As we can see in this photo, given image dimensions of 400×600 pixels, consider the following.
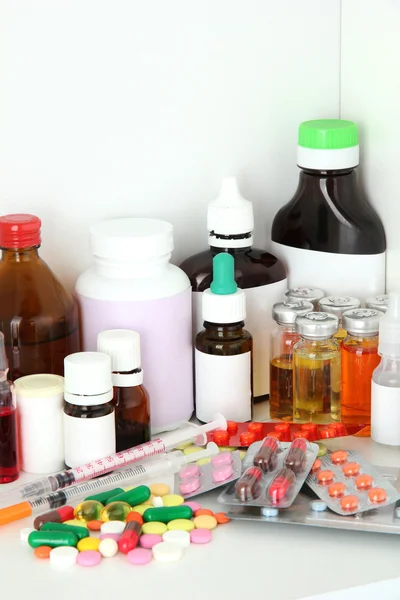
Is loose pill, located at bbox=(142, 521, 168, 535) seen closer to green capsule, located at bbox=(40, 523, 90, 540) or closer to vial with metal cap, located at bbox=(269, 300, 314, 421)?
green capsule, located at bbox=(40, 523, 90, 540)

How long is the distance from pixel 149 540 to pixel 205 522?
53 mm

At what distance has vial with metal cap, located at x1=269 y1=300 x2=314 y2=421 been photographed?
1042 mm

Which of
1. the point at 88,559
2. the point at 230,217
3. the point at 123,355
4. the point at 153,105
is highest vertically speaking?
the point at 153,105

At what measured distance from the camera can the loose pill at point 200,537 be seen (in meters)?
0.81

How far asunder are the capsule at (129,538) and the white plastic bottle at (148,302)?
214 millimetres

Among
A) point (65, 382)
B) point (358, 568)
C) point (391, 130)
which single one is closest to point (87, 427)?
point (65, 382)

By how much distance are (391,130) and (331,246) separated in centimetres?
13

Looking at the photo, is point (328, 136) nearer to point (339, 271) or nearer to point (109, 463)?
point (339, 271)

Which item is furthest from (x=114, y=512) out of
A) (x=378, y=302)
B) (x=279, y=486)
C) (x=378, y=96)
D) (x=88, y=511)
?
(x=378, y=96)

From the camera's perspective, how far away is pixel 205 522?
2.72ft

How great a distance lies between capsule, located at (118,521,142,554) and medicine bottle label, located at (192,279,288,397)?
0.30 m

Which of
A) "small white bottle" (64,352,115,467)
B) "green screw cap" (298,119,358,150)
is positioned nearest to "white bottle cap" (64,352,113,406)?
"small white bottle" (64,352,115,467)

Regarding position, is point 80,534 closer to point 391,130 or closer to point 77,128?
point 77,128

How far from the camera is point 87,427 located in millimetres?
912
